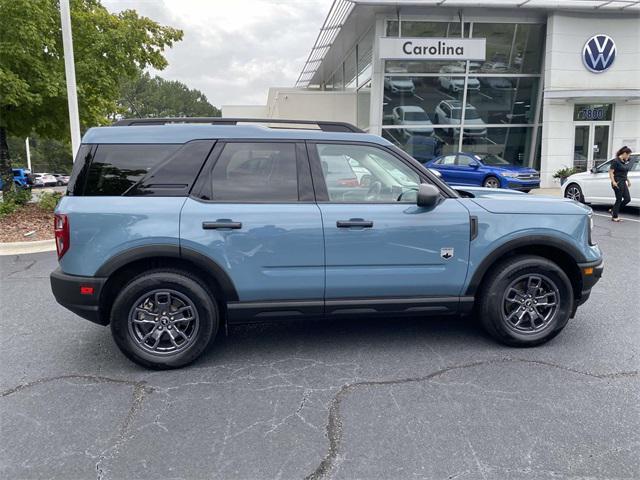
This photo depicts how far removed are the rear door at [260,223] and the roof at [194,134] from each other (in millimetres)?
77

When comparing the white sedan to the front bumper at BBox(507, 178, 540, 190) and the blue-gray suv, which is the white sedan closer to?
the front bumper at BBox(507, 178, 540, 190)

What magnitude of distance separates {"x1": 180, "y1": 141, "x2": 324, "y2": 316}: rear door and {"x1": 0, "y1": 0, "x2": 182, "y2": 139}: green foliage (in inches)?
335

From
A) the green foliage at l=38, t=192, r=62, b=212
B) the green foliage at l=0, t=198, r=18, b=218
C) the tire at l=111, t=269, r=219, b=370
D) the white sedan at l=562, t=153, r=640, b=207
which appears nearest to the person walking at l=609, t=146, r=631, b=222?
the white sedan at l=562, t=153, r=640, b=207

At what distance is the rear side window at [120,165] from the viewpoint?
11.5 ft

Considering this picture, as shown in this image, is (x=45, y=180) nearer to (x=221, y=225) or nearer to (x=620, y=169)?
(x=620, y=169)

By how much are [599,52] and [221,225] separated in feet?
71.1

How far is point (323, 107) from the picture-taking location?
78.9 feet

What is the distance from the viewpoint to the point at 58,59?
1089cm

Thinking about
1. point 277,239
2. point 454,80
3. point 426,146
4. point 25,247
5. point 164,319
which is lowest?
point 25,247

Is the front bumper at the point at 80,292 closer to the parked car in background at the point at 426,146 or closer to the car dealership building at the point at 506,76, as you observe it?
the car dealership building at the point at 506,76

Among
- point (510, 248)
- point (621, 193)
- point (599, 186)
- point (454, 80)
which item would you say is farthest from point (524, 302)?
point (454, 80)

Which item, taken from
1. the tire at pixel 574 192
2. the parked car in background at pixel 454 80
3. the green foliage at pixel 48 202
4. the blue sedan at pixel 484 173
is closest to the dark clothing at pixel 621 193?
the tire at pixel 574 192

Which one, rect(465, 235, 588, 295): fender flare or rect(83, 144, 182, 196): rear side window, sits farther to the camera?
rect(465, 235, 588, 295): fender flare

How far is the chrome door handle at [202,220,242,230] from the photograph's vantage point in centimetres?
344
